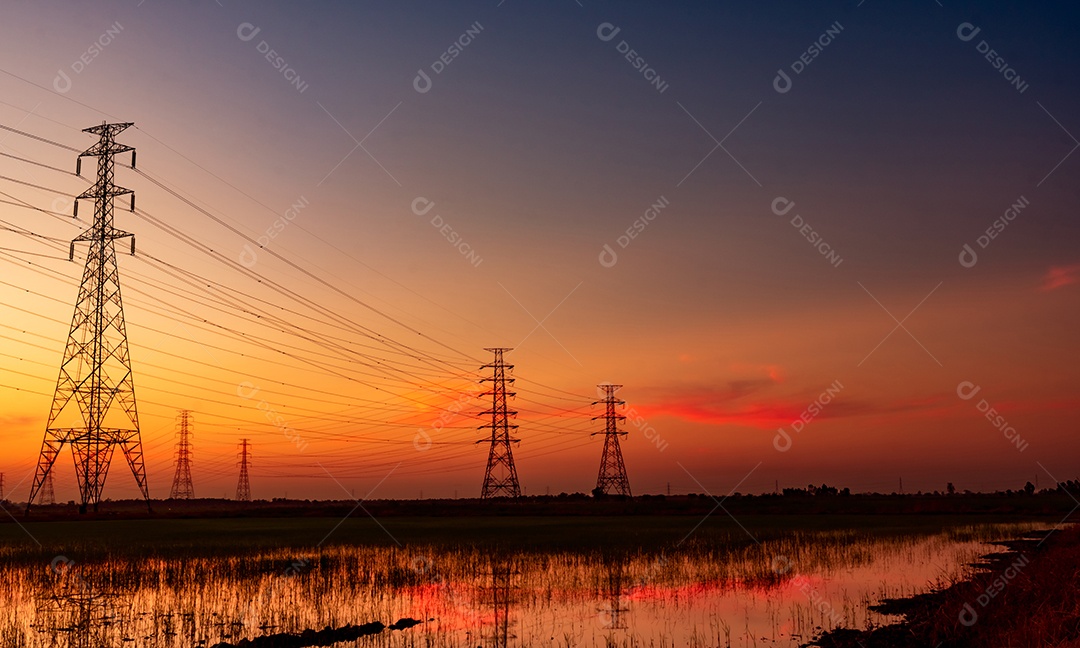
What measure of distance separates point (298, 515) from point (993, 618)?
9383 cm

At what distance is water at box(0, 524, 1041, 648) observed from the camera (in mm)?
20438

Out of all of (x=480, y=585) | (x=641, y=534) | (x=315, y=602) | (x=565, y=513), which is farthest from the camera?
(x=565, y=513)

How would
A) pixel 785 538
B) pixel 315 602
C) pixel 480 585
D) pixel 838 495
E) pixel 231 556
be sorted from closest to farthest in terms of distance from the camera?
pixel 315 602 < pixel 480 585 < pixel 231 556 < pixel 785 538 < pixel 838 495

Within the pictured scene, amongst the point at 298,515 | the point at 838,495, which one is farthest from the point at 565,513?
the point at 838,495

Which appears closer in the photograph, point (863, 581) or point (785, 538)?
point (863, 581)

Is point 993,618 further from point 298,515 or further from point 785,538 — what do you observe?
point 298,515

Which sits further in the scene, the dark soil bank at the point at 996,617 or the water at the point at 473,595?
the water at the point at 473,595

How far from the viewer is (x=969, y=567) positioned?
115 feet

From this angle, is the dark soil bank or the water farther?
the water

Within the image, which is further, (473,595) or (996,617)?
(473,595)

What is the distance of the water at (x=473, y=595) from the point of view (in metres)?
20.4

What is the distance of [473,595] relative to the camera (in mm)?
26953

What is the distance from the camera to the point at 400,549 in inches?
1754

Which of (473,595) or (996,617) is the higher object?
(996,617)
